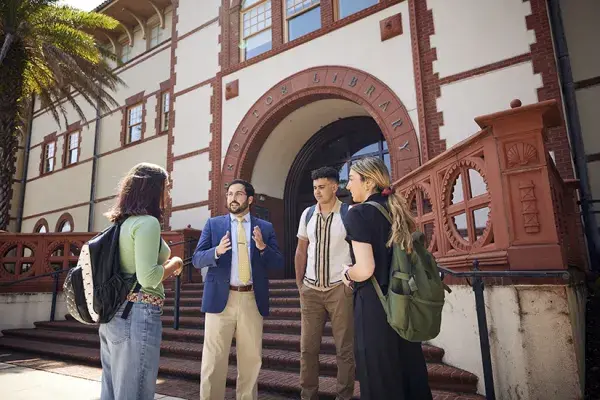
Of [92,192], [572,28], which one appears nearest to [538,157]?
[572,28]

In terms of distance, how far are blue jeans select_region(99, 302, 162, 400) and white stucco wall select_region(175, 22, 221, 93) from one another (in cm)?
963

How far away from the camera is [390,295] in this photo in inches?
80.9

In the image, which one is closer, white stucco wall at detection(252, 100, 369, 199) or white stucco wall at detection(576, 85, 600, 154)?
white stucco wall at detection(576, 85, 600, 154)

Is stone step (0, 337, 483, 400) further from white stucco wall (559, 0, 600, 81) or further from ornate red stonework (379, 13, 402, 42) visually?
ornate red stonework (379, 13, 402, 42)

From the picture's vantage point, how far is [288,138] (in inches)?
397

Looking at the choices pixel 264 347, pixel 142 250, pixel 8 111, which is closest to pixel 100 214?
pixel 8 111

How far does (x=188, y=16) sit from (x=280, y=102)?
16.0 ft

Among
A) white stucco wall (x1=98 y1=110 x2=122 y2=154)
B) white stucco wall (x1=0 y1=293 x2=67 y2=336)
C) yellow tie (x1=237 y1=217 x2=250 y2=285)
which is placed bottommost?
white stucco wall (x1=0 y1=293 x2=67 y2=336)

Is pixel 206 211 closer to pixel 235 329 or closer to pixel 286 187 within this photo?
pixel 286 187

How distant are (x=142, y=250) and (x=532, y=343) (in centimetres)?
276

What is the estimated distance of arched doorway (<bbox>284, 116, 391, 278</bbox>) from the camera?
31.5 ft

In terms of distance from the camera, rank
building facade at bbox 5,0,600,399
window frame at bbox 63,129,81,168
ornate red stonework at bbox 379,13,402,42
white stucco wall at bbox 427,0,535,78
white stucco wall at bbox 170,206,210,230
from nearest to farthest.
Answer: building facade at bbox 5,0,600,399
white stucco wall at bbox 427,0,535,78
ornate red stonework at bbox 379,13,402,42
white stucco wall at bbox 170,206,210,230
window frame at bbox 63,129,81,168

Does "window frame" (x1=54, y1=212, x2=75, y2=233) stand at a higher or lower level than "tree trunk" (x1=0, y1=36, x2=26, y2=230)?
lower

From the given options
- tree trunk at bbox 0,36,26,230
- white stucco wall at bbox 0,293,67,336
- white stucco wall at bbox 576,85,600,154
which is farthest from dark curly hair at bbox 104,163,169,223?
tree trunk at bbox 0,36,26,230
